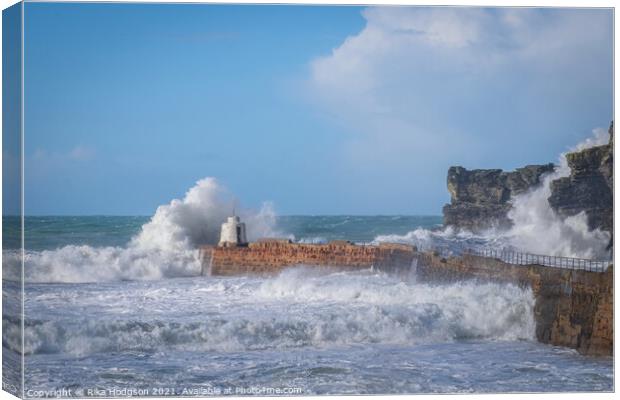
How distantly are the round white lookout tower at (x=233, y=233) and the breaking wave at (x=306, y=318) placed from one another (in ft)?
1.58

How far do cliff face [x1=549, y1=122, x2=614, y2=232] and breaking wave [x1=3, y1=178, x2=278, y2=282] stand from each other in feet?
11.3

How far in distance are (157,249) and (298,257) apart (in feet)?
5.33

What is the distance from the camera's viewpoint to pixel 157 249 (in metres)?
13.2

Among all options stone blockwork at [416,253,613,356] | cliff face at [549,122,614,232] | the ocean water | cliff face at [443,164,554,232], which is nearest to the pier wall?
stone blockwork at [416,253,613,356]

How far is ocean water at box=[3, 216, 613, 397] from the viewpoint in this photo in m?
12.5

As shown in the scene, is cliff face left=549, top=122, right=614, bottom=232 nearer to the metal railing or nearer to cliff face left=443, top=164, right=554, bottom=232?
cliff face left=443, top=164, right=554, bottom=232

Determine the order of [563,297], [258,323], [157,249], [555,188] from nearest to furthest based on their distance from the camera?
1. [258,323]
2. [157,249]
3. [563,297]
4. [555,188]

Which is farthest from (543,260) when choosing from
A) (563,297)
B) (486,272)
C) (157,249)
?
(157,249)

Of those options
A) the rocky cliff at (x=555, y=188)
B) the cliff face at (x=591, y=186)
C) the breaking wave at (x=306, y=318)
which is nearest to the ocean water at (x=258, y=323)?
the breaking wave at (x=306, y=318)

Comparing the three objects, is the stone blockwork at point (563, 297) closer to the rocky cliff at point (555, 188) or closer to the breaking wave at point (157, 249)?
the rocky cliff at point (555, 188)

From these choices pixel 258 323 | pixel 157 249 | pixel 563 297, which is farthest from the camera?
pixel 563 297

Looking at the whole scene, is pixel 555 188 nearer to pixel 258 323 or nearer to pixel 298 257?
pixel 298 257

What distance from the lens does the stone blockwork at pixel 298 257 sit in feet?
44.0

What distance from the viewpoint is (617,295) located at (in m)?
13.1
